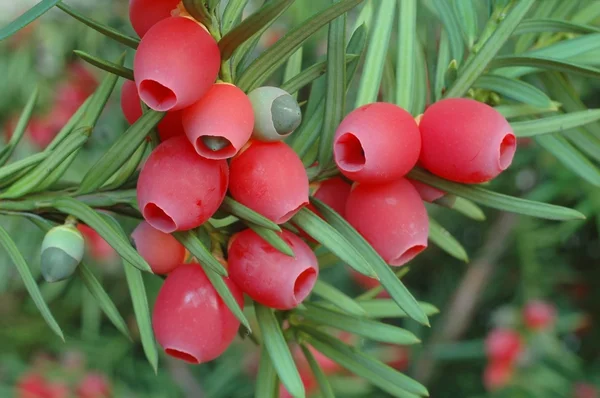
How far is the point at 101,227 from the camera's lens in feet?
1.35

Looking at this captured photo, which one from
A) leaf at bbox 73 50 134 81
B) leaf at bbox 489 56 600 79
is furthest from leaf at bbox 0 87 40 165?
leaf at bbox 489 56 600 79

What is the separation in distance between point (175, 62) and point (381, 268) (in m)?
0.19

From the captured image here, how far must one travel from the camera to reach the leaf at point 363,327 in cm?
49

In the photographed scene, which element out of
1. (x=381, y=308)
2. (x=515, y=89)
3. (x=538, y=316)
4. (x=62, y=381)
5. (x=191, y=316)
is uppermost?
(x=515, y=89)

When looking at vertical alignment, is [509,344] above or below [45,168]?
below

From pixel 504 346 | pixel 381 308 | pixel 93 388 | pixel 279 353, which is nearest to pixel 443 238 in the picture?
pixel 381 308

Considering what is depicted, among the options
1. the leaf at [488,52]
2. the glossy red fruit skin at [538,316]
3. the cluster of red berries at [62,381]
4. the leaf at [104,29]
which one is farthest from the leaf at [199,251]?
the glossy red fruit skin at [538,316]

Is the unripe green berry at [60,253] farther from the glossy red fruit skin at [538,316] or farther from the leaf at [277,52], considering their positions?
the glossy red fruit skin at [538,316]

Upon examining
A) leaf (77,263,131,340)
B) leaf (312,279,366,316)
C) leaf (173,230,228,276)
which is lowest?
leaf (312,279,366,316)

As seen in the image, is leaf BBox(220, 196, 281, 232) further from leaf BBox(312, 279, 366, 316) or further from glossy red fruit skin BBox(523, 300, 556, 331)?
glossy red fruit skin BBox(523, 300, 556, 331)

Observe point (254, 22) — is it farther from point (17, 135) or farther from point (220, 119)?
point (17, 135)

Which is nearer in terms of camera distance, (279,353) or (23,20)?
(23,20)

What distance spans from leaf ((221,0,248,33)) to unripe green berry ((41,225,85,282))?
0.55ft

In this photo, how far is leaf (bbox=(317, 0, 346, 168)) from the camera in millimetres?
413
